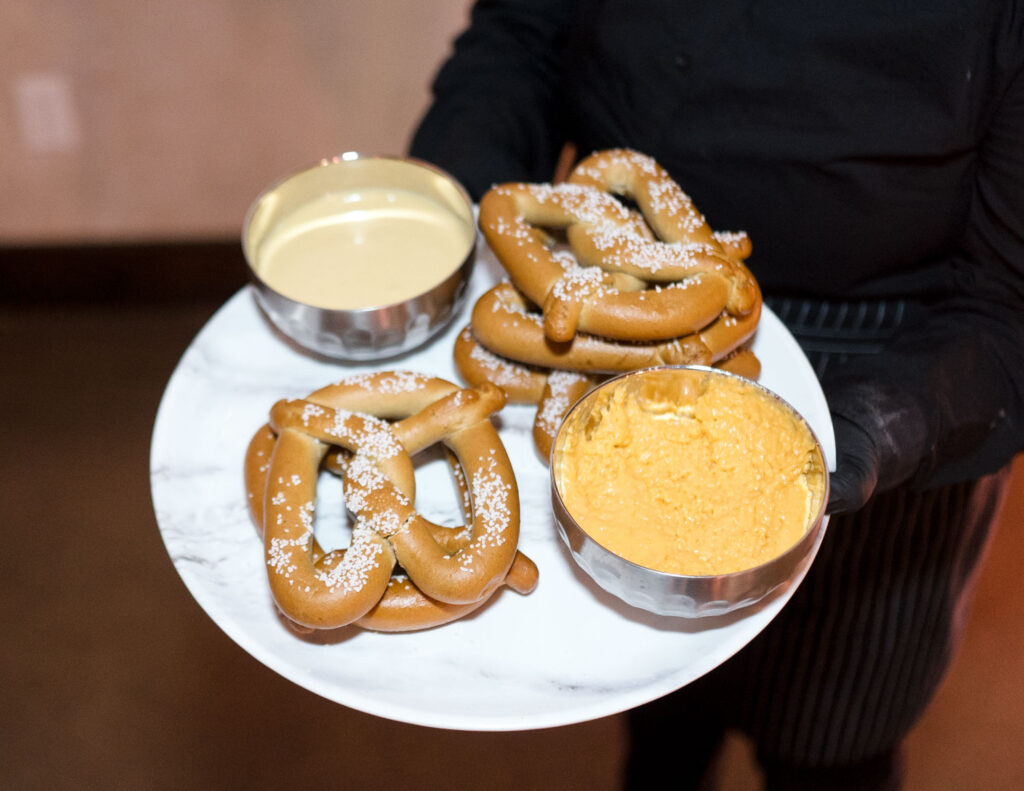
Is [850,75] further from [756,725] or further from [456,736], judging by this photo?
[456,736]

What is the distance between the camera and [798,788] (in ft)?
4.47

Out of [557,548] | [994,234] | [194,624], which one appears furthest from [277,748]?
[994,234]

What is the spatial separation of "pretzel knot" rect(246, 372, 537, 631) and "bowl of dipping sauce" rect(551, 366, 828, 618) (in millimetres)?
64

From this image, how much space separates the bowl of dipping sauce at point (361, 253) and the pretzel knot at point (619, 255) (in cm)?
9

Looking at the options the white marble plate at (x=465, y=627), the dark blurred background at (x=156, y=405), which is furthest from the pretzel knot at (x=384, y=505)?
the dark blurred background at (x=156, y=405)

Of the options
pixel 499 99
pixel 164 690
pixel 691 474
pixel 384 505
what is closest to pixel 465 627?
pixel 384 505

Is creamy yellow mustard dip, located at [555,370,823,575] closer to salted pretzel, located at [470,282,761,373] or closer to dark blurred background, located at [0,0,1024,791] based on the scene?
salted pretzel, located at [470,282,761,373]

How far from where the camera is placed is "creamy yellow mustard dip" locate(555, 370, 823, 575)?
75 cm

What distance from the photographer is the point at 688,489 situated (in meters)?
0.79

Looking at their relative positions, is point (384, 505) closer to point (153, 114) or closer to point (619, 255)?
point (619, 255)

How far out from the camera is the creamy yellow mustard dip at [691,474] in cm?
75

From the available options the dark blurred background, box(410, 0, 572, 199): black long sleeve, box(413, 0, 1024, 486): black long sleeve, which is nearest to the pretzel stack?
box(413, 0, 1024, 486): black long sleeve

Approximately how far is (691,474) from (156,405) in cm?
157

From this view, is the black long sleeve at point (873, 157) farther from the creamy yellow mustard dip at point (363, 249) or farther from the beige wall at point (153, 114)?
the beige wall at point (153, 114)
